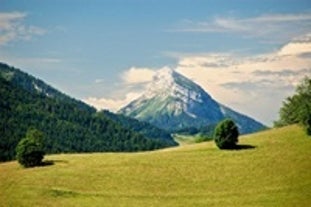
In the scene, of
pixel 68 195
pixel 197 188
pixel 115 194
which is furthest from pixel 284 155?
pixel 68 195

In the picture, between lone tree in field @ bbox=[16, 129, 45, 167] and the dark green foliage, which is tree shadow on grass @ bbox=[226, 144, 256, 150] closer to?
the dark green foliage

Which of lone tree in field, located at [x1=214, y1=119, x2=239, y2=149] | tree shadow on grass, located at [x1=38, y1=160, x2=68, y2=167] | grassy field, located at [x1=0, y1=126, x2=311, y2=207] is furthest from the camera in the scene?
lone tree in field, located at [x1=214, y1=119, x2=239, y2=149]

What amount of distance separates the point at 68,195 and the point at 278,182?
32472 mm

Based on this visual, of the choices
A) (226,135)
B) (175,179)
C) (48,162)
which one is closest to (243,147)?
(226,135)

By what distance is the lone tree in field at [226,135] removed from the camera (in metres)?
114

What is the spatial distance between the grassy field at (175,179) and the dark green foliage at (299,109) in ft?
13.2

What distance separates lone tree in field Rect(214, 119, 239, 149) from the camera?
11400cm

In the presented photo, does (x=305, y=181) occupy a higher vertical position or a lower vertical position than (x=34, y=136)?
lower

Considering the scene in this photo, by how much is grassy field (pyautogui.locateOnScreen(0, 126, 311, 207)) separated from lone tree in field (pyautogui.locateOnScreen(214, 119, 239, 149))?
6.76 feet

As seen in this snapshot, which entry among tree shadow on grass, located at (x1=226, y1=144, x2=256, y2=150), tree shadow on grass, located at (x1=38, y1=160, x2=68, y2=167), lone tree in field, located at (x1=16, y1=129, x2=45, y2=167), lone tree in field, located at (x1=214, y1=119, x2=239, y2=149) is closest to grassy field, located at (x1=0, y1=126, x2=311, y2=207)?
tree shadow on grass, located at (x1=226, y1=144, x2=256, y2=150)

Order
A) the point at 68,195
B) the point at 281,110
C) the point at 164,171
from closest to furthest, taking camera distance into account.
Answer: the point at 68,195, the point at 164,171, the point at 281,110

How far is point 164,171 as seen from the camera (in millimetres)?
100438

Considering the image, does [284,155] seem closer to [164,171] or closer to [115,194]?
[164,171]

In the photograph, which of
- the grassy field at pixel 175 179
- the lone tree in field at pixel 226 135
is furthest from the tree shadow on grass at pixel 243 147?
the lone tree in field at pixel 226 135
